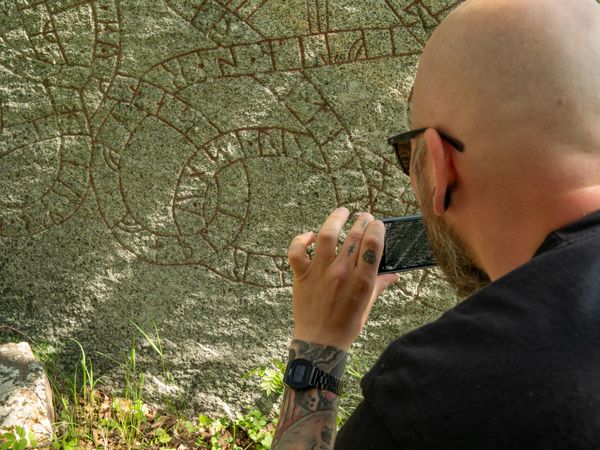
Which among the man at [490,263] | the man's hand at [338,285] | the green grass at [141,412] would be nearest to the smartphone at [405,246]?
the man at [490,263]

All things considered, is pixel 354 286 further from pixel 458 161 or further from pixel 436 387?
pixel 436 387

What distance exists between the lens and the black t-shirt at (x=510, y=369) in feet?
2.72

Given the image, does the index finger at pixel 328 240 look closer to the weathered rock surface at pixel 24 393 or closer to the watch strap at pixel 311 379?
the watch strap at pixel 311 379

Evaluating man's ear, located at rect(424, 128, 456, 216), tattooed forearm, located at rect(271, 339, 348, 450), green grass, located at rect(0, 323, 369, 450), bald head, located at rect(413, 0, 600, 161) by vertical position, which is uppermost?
bald head, located at rect(413, 0, 600, 161)

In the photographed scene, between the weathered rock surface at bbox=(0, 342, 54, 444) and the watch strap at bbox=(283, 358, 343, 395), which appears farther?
the weathered rock surface at bbox=(0, 342, 54, 444)

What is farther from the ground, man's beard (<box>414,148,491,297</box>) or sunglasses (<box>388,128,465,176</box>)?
sunglasses (<box>388,128,465,176</box>)

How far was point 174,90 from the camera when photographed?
246cm

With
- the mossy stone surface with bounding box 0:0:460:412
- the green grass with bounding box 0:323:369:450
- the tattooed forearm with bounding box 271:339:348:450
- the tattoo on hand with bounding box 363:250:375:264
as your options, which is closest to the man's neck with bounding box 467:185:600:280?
the tattoo on hand with bounding box 363:250:375:264

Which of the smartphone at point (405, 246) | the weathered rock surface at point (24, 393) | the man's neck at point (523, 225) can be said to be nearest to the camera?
the man's neck at point (523, 225)

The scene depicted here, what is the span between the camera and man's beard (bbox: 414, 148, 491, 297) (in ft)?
4.37

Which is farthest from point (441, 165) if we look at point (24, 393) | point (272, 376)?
point (24, 393)

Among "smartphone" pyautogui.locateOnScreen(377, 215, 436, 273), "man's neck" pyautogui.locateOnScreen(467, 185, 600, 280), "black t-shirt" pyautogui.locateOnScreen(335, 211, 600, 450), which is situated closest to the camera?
"black t-shirt" pyautogui.locateOnScreen(335, 211, 600, 450)

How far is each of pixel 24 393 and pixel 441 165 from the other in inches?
75.4

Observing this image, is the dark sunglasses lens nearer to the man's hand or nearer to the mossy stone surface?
the man's hand
